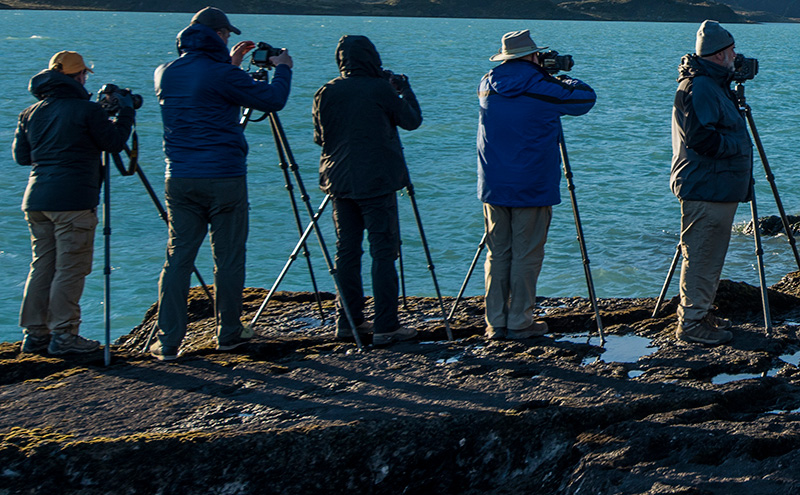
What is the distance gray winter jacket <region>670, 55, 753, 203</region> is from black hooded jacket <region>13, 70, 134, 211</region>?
136 inches

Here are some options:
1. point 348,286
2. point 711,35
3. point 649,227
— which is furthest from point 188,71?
point 649,227

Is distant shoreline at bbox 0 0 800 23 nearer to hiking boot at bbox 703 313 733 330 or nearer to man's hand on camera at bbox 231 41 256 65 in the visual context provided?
man's hand on camera at bbox 231 41 256 65

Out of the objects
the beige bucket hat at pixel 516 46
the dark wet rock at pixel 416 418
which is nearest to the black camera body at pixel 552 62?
the beige bucket hat at pixel 516 46

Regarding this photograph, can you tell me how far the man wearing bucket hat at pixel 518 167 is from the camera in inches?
207

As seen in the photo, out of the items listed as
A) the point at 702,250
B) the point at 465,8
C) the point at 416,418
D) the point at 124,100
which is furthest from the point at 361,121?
the point at 465,8

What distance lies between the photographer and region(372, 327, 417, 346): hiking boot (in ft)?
18.5

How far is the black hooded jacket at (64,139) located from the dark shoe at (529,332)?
9.10 feet

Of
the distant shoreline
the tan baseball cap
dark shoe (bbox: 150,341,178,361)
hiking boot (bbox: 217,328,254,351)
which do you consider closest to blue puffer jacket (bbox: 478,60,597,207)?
hiking boot (bbox: 217,328,254,351)

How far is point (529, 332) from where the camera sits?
5.68 m

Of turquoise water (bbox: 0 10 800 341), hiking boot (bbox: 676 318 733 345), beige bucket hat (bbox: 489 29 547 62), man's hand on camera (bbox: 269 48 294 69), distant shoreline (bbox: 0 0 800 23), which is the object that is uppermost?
distant shoreline (bbox: 0 0 800 23)

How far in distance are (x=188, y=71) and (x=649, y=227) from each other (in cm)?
1406

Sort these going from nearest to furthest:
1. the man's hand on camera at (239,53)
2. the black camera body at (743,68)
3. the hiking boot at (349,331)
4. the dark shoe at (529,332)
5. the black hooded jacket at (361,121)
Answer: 1. the black camera body at (743,68)
2. the black hooded jacket at (361,121)
3. the man's hand on camera at (239,53)
4. the dark shoe at (529,332)
5. the hiking boot at (349,331)

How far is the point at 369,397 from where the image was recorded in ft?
15.2

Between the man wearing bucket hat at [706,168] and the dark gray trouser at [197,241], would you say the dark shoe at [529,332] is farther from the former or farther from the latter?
the dark gray trouser at [197,241]
